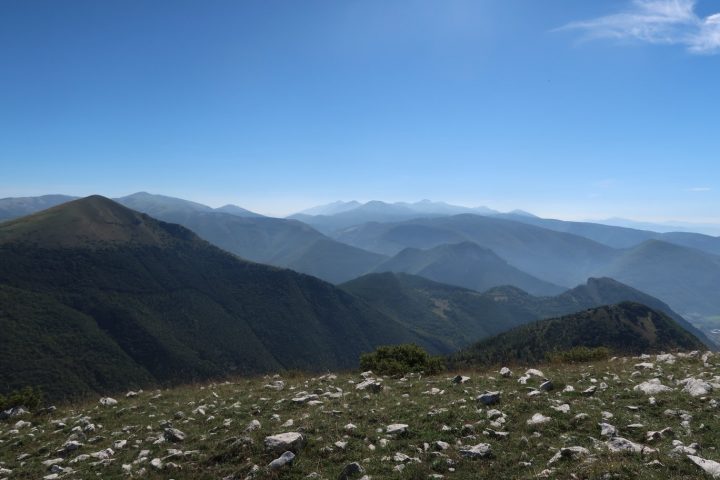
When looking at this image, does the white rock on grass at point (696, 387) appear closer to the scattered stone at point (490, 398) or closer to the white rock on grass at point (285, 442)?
the scattered stone at point (490, 398)

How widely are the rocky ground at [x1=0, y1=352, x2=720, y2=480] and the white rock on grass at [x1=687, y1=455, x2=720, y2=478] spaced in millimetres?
18

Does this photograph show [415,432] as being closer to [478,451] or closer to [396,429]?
[396,429]

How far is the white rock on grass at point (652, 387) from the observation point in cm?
1228

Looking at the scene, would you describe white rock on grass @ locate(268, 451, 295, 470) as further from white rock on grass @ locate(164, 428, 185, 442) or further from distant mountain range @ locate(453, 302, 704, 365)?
distant mountain range @ locate(453, 302, 704, 365)

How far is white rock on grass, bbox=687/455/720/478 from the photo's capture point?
23.3ft

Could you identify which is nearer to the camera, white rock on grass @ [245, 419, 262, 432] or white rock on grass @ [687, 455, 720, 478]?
white rock on grass @ [687, 455, 720, 478]

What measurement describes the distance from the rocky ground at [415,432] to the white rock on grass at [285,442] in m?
0.03

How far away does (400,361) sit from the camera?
891 inches

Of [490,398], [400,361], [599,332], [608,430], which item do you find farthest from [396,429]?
[599,332]

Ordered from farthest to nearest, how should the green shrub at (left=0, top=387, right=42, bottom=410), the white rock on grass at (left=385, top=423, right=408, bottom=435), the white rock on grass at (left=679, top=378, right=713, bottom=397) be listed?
the green shrub at (left=0, top=387, right=42, bottom=410)
the white rock on grass at (left=679, top=378, right=713, bottom=397)
the white rock on grass at (left=385, top=423, right=408, bottom=435)

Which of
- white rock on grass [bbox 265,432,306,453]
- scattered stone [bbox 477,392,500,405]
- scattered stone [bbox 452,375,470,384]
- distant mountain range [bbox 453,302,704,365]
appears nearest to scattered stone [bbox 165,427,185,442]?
white rock on grass [bbox 265,432,306,453]

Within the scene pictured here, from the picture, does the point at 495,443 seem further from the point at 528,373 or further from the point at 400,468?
the point at 528,373

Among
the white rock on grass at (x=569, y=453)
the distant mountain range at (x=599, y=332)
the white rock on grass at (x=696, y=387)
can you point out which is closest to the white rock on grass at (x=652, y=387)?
the white rock on grass at (x=696, y=387)

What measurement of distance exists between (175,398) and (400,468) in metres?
13.1
